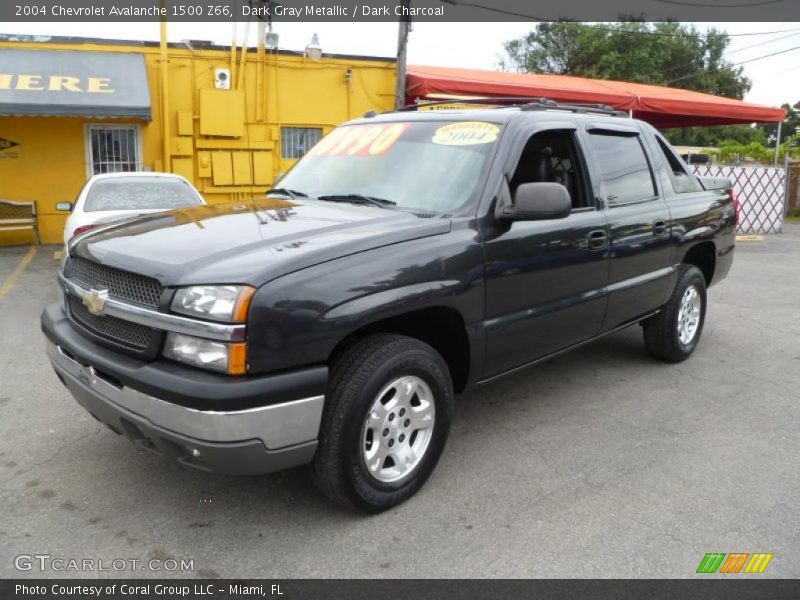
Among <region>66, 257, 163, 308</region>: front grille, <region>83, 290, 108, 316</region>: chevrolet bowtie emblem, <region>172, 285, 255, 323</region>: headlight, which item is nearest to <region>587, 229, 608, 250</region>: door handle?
<region>172, 285, 255, 323</region>: headlight

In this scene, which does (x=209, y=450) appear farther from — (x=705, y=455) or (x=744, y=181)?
(x=744, y=181)

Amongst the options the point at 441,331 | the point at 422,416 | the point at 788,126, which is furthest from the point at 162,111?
the point at 788,126

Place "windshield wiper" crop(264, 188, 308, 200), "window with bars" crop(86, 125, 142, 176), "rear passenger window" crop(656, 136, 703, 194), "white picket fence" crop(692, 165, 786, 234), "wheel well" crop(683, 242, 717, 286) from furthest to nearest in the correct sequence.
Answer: "white picket fence" crop(692, 165, 786, 234), "window with bars" crop(86, 125, 142, 176), "wheel well" crop(683, 242, 717, 286), "rear passenger window" crop(656, 136, 703, 194), "windshield wiper" crop(264, 188, 308, 200)

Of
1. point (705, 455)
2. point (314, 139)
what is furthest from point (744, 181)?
point (705, 455)

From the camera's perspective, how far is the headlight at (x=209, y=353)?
2.51 m

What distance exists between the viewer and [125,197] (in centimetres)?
816

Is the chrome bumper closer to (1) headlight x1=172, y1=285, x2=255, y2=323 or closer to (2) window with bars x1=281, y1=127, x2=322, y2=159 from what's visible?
(1) headlight x1=172, y1=285, x2=255, y2=323

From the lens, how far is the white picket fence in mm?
16844

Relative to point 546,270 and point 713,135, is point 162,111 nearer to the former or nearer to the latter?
point 546,270

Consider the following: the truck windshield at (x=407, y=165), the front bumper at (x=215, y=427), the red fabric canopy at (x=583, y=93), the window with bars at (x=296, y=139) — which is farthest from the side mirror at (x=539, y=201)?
the window with bars at (x=296, y=139)

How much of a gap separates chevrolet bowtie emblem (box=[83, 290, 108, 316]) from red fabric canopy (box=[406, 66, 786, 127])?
11.3m

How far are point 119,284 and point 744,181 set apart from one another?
1736 cm

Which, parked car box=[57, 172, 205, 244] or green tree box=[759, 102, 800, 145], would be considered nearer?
parked car box=[57, 172, 205, 244]

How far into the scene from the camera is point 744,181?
16906 mm
